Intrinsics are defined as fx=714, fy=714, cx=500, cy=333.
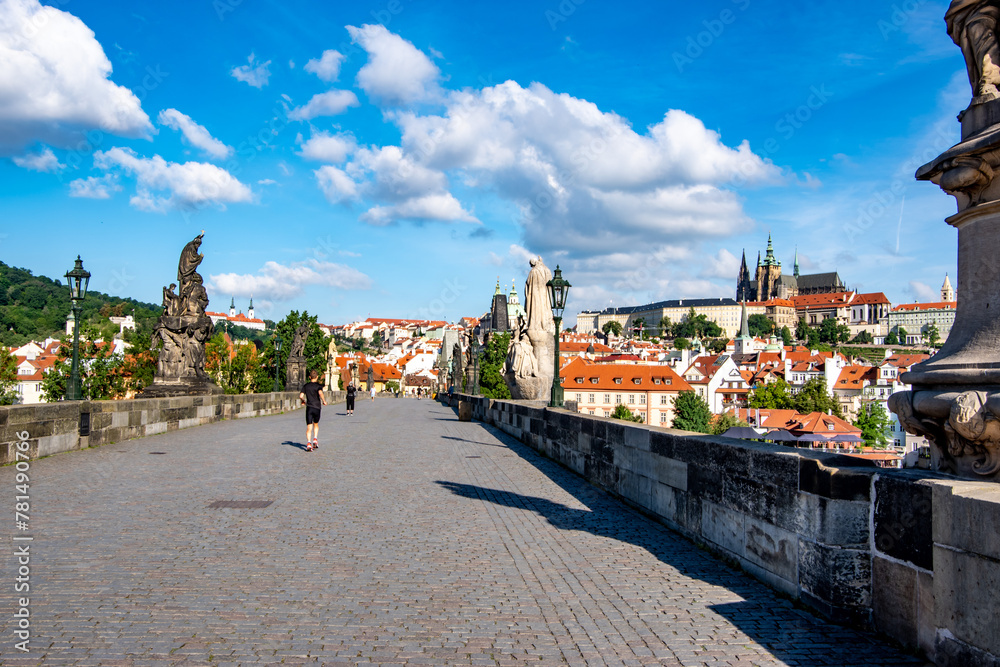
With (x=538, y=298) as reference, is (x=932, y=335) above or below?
above

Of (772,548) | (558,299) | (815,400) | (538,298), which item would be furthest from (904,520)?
(815,400)

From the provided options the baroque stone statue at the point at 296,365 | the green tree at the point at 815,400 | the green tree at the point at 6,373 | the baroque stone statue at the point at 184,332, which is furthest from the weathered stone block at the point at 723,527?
the green tree at the point at 815,400

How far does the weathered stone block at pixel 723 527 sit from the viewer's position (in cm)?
505

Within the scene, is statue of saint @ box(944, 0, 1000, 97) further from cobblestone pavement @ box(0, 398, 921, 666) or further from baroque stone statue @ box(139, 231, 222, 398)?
baroque stone statue @ box(139, 231, 222, 398)

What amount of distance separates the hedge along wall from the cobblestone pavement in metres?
0.18

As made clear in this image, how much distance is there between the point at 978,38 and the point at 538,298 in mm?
14944

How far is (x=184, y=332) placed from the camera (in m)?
17.9

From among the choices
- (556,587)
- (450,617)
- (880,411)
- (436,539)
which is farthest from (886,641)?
(880,411)

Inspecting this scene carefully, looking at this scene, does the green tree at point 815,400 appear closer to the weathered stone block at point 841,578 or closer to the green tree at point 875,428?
the green tree at point 875,428

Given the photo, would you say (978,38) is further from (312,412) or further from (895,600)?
(312,412)

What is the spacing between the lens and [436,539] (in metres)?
5.88

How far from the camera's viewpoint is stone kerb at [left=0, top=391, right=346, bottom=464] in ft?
31.2

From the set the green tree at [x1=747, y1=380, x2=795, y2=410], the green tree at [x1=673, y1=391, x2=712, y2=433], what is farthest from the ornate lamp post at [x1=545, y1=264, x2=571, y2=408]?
the green tree at [x1=747, y1=380, x2=795, y2=410]

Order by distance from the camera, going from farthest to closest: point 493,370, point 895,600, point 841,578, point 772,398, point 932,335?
point 932,335
point 772,398
point 493,370
point 841,578
point 895,600
